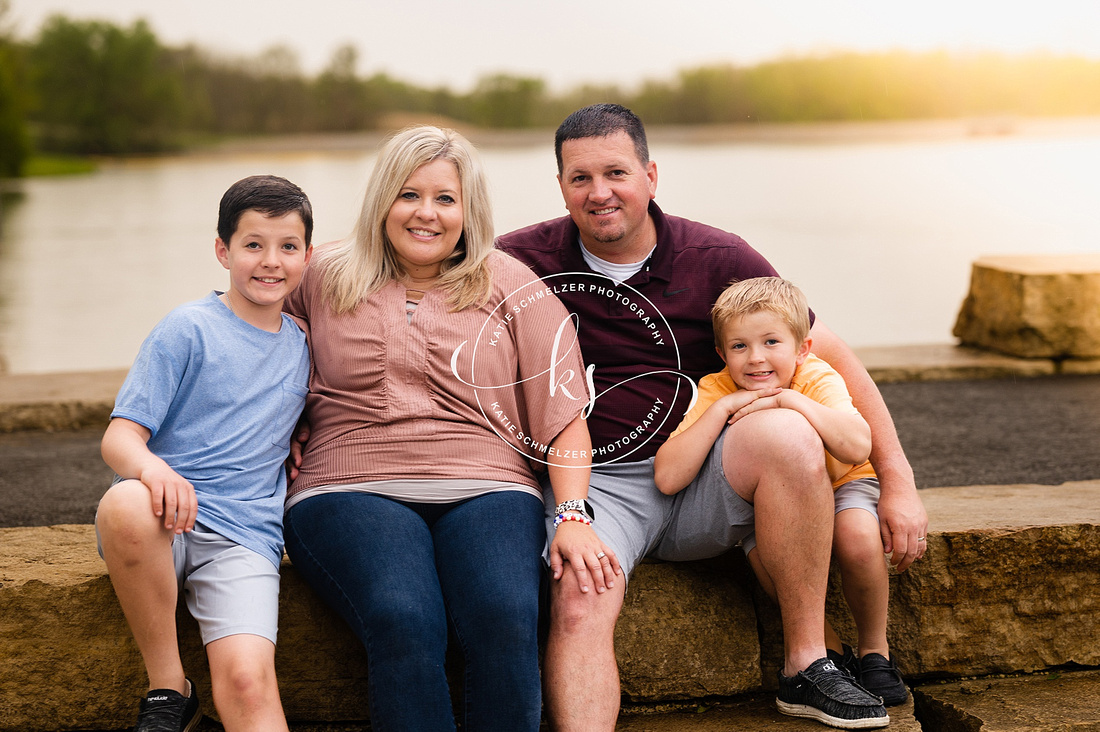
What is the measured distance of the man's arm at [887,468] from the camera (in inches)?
85.9

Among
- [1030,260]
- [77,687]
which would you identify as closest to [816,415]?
[77,687]

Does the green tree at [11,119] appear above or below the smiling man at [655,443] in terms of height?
above

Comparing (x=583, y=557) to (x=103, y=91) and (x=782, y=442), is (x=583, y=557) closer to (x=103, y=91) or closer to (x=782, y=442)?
(x=782, y=442)

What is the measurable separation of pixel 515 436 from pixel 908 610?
1.07m

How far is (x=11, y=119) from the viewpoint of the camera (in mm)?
26172

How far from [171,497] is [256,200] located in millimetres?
652

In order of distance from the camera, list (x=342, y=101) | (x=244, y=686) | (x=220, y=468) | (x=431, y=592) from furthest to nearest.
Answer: (x=342, y=101) → (x=220, y=468) → (x=431, y=592) → (x=244, y=686)

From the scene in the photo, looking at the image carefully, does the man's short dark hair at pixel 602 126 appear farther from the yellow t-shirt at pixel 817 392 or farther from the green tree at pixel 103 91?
the green tree at pixel 103 91

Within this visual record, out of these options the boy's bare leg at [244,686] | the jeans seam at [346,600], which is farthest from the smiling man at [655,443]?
the boy's bare leg at [244,686]

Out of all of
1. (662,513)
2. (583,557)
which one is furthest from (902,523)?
(583,557)

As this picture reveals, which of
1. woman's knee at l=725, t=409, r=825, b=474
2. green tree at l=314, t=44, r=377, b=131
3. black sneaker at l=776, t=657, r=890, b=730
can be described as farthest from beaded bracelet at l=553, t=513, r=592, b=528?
green tree at l=314, t=44, r=377, b=131

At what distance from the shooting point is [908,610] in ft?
7.95

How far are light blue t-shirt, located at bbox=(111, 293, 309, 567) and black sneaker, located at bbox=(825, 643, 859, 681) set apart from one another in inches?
48.4

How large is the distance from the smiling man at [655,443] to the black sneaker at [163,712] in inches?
28.5
